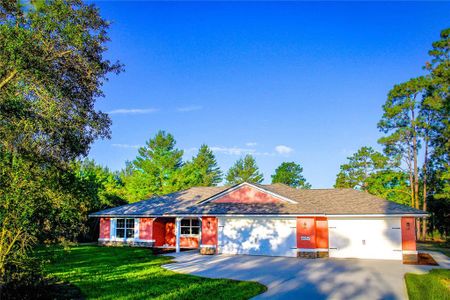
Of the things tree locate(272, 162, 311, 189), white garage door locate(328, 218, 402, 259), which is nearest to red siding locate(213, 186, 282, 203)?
white garage door locate(328, 218, 402, 259)

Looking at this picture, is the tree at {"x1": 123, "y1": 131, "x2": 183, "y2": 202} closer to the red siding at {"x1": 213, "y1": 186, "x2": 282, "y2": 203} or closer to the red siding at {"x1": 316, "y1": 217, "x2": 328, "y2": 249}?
the red siding at {"x1": 213, "y1": 186, "x2": 282, "y2": 203}

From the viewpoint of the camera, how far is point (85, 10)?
35.8ft

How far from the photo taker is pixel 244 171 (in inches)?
2630

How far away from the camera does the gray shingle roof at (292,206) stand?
20766 millimetres

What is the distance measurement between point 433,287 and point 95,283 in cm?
1166

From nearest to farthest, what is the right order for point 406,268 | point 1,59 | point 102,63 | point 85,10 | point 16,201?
point 16,201 → point 1,59 → point 85,10 → point 102,63 → point 406,268

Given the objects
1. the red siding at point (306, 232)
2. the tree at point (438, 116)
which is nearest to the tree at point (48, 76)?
the red siding at point (306, 232)

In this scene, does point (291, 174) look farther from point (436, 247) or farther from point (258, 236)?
point (258, 236)

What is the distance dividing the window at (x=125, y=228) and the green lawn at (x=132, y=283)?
10.2 meters

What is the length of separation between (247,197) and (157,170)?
27164 millimetres

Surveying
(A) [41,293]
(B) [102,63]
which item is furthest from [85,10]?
(A) [41,293]

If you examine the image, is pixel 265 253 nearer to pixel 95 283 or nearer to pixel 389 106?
pixel 95 283

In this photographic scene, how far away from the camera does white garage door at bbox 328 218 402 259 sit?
20.0 m

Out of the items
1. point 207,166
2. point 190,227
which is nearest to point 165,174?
point 207,166
